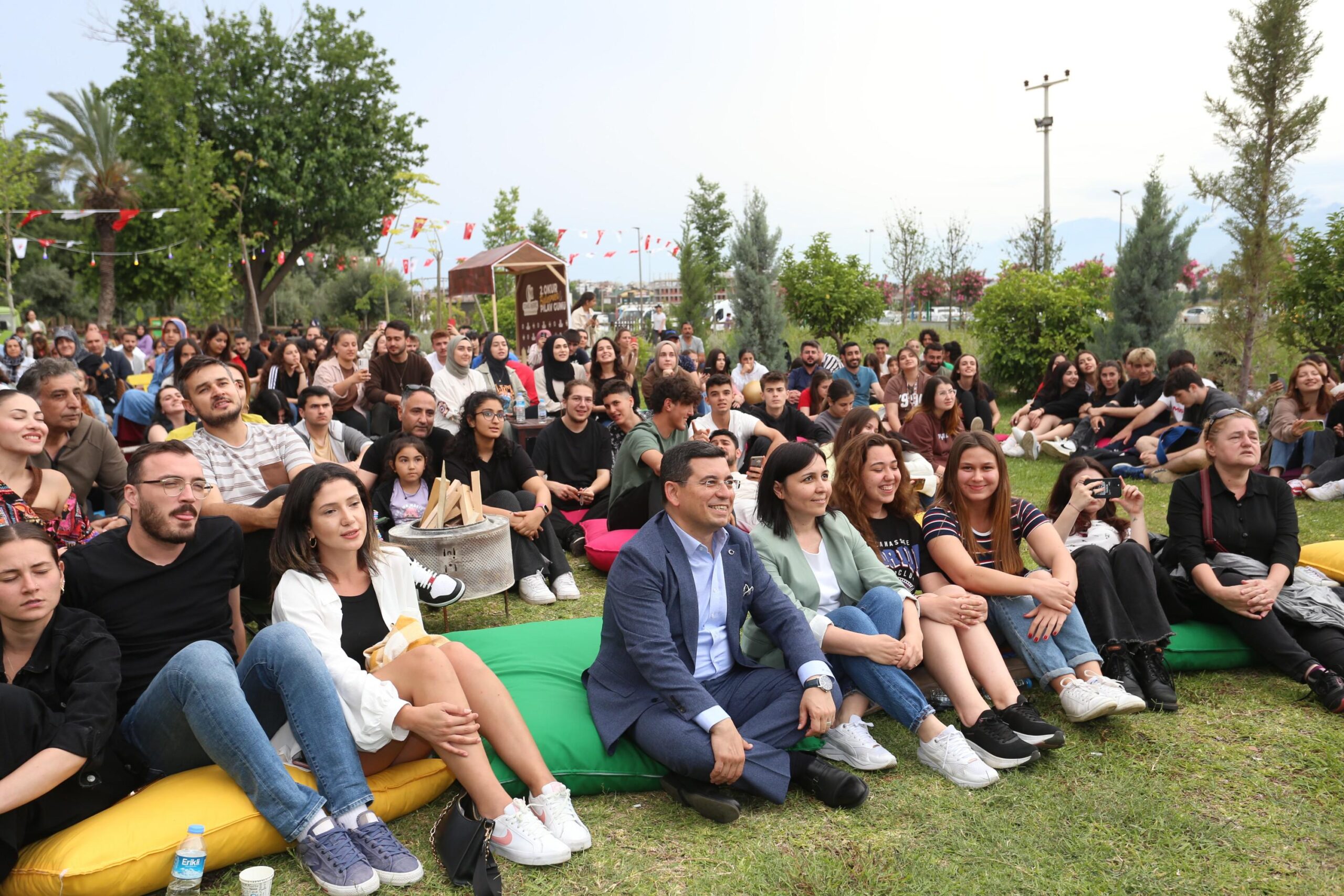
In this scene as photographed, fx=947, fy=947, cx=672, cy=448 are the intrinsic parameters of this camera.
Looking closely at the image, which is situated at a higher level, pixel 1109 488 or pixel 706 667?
pixel 1109 488

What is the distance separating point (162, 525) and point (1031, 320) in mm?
13830

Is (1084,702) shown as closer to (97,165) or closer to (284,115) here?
(284,115)

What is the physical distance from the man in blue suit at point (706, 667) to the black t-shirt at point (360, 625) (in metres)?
0.80

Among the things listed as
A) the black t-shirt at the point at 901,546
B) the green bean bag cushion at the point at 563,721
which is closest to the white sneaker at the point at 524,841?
the green bean bag cushion at the point at 563,721

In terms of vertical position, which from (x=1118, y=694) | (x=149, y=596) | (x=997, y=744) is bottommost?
(x=997, y=744)

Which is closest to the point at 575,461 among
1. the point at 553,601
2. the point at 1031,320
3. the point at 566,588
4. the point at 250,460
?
the point at 566,588

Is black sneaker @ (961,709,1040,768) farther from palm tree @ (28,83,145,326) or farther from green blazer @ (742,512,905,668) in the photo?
palm tree @ (28,83,145,326)

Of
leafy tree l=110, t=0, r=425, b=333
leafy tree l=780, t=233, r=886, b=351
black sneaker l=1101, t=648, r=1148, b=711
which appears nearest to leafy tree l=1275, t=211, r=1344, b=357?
leafy tree l=780, t=233, r=886, b=351

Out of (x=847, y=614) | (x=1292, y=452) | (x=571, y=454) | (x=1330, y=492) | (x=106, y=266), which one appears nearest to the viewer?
(x=847, y=614)

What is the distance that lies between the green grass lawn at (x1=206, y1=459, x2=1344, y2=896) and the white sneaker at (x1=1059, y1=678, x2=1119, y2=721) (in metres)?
0.12

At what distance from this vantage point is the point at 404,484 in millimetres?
5457

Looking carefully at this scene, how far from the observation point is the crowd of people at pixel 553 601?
284 cm

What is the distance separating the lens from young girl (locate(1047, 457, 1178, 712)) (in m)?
4.01

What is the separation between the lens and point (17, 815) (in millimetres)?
2602
